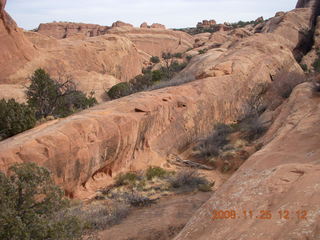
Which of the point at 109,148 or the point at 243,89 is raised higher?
the point at 243,89

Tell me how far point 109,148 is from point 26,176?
4756mm

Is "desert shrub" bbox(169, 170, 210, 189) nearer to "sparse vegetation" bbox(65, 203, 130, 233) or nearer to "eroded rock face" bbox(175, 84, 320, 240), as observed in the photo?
"sparse vegetation" bbox(65, 203, 130, 233)

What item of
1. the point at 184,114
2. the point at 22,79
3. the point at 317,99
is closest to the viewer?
the point at 317,99

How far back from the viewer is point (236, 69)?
16.4 metres

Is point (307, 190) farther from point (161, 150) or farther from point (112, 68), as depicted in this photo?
point (112, 68)

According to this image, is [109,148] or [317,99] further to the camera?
[109,148]

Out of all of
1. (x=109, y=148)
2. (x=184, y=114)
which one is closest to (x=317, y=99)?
(x=184, y=114)

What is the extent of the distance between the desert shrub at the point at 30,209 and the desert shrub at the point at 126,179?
4642 mm

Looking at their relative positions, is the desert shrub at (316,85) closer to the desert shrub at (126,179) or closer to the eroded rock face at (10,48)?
the desert shrub at (126,179)

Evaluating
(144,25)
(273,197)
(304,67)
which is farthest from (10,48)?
(144,25)

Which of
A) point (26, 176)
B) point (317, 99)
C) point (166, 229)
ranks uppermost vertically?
point (317, 99)

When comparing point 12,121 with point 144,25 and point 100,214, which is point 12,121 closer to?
point 100,214

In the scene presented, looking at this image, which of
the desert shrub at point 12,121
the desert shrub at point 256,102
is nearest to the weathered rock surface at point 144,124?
the desert shrub at point 256,102

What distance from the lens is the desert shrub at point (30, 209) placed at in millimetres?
4242
